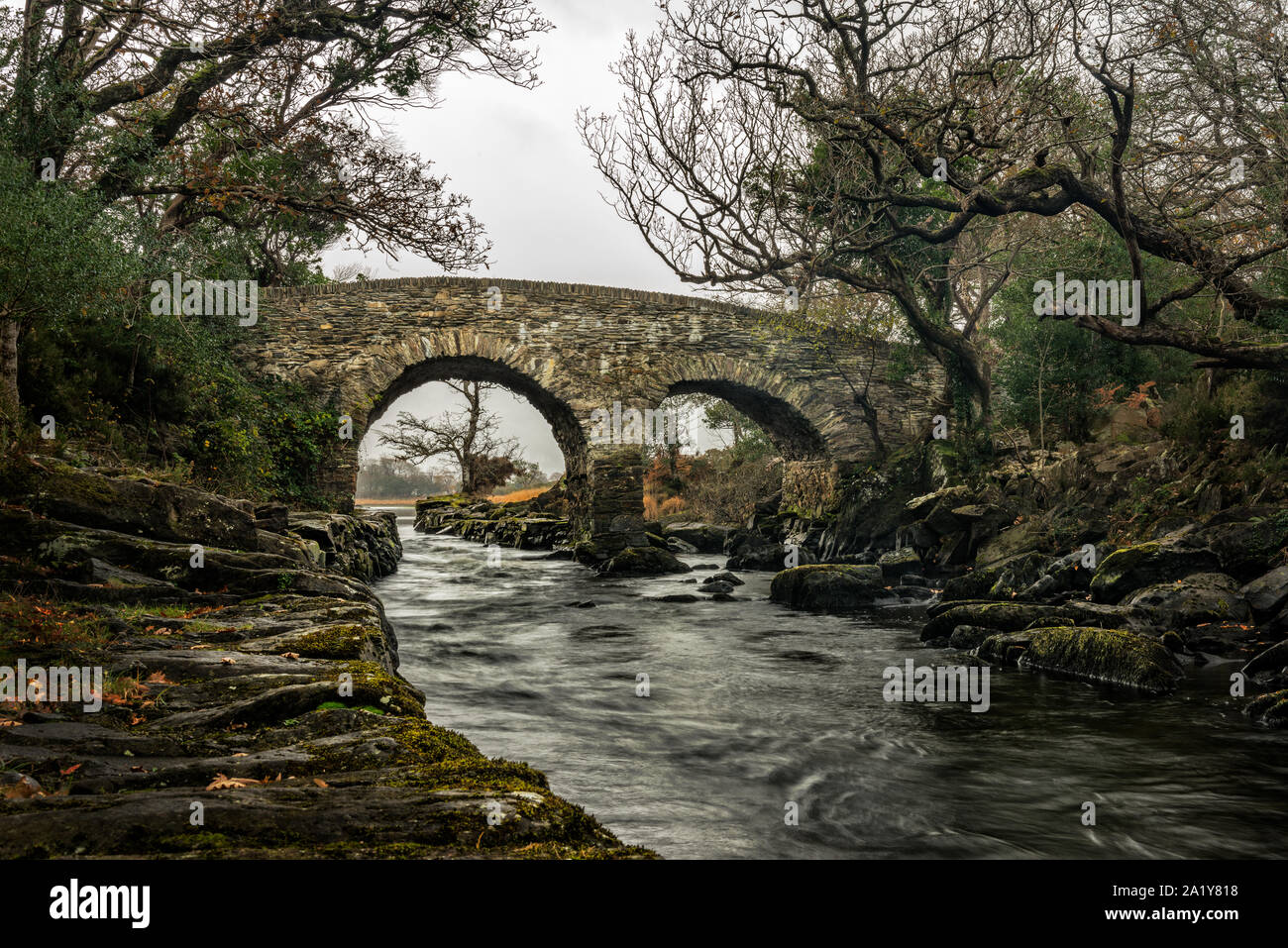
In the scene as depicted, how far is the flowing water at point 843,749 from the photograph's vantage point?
441cm

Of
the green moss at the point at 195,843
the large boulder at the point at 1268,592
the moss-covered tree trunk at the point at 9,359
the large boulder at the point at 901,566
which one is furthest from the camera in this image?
the large boulder at the point at 901,566

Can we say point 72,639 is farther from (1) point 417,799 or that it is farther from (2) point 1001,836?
(2) point 1001,836

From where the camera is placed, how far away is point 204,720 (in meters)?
3.13

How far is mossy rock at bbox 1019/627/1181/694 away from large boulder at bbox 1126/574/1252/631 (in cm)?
109

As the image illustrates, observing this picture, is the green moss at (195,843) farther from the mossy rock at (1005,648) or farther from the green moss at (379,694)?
the mossy rock at (1005,648)

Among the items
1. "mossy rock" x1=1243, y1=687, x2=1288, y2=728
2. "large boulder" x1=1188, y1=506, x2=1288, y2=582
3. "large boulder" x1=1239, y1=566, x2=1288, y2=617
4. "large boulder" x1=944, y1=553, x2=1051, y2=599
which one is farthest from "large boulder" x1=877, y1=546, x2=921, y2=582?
"mossy rock" x1=1243, y1=687, x2=1288, y2=728

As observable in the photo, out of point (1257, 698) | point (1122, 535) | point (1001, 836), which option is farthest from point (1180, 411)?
point (1001, 836)

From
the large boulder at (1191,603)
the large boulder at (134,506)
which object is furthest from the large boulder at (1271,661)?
the large boulder at (134,506)

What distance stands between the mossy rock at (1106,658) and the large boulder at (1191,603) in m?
1.09

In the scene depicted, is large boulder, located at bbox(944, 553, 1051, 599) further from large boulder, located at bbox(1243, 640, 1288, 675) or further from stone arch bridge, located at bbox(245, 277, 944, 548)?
stone arch bridge, located at bbox(245, 277, 944, 548)

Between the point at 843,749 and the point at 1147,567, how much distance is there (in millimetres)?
5867

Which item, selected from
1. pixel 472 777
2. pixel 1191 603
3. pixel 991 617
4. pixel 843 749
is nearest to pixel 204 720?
pixel 472 777
